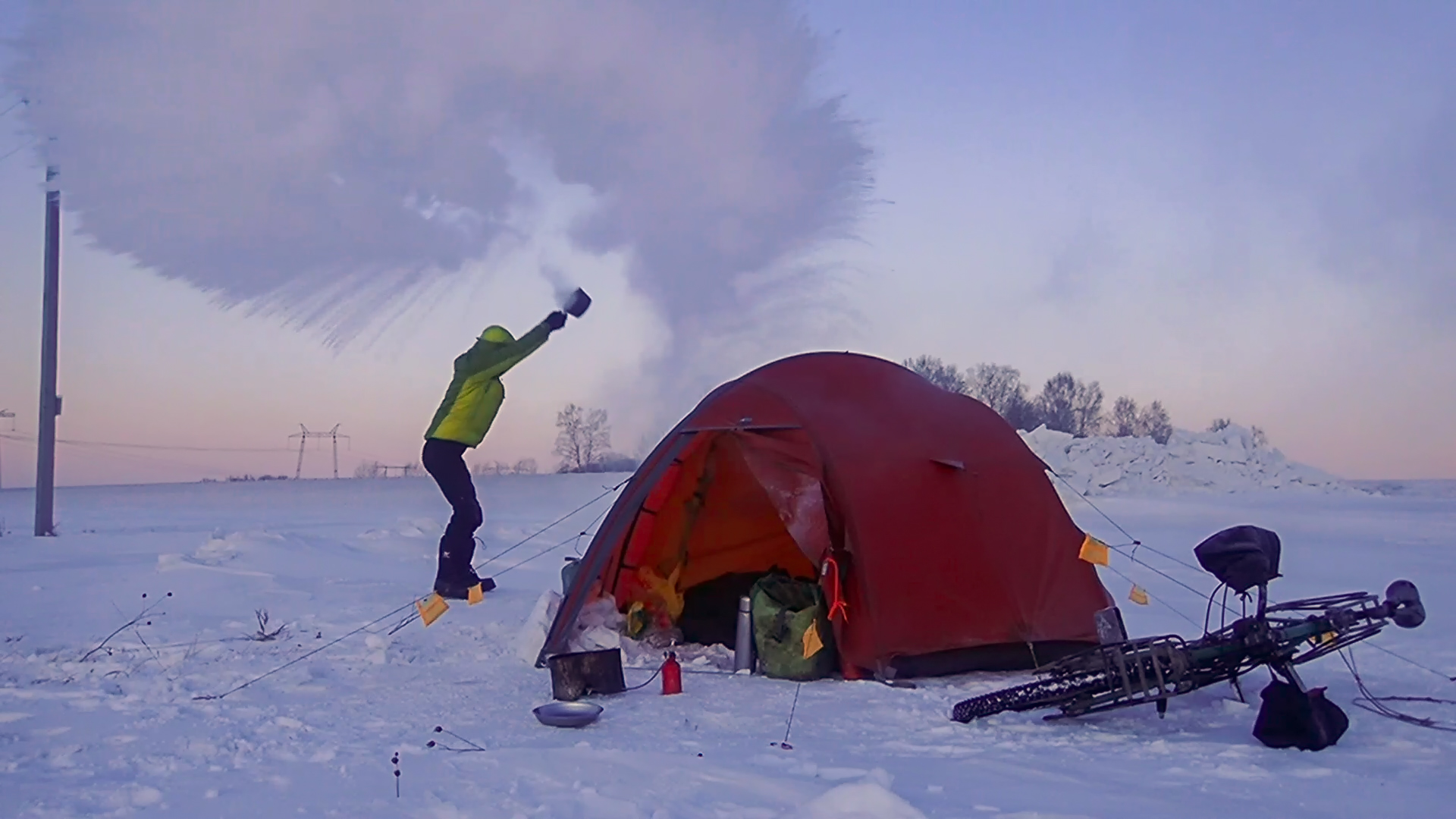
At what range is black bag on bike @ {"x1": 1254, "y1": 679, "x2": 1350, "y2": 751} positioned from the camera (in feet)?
16.4

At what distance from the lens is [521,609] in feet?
32.5

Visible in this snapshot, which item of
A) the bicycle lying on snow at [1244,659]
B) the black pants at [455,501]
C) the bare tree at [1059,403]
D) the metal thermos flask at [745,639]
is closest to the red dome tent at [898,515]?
the metal thermos flask at [745,639]

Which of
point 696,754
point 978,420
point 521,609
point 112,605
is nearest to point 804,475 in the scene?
point 978,420

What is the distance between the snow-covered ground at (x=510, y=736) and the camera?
4238 mm

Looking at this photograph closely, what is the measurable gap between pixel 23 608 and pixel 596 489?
26568 millimetres

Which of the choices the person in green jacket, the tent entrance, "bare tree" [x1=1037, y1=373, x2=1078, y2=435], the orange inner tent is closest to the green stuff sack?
the tent entrance

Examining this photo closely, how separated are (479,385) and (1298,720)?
7.88 m

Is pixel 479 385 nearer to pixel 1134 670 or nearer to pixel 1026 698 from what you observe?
pixel 1026 698

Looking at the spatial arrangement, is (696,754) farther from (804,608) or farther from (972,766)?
(804,608)

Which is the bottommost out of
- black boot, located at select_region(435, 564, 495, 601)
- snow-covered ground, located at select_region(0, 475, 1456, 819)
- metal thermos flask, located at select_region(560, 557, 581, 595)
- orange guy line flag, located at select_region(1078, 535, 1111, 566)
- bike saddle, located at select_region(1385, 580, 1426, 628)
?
snow-covered ground, located at select_region(0, 475, 1456, 819)

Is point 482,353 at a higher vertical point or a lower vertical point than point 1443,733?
higher

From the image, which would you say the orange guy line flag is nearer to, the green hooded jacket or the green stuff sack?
the green stuff sack

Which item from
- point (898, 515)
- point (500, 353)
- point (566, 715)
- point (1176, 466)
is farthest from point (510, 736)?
point (1176, 466)

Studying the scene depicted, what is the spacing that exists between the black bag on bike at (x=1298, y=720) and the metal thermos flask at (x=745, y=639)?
3438mm
